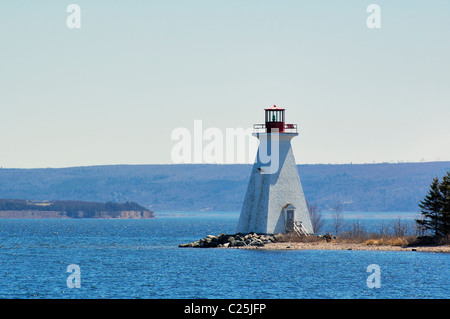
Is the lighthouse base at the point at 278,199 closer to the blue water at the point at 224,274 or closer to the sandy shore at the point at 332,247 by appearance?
the sandy shore at the point at 332,247

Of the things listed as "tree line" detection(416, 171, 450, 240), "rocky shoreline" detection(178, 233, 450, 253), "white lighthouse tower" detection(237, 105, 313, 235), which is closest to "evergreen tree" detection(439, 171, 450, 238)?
"tree line" detection(416, 171, 450, 240)

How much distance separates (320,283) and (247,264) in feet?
32.6

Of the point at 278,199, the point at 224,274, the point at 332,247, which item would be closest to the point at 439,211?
the point at 332,247

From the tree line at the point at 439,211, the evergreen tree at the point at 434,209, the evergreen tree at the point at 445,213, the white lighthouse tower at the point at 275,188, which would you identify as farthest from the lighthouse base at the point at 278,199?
the evergreen tree at the point at 445,213

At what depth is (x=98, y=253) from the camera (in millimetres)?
68438

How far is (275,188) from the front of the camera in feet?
210

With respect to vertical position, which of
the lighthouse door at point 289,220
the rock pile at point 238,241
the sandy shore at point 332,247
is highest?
the lighthouse door at point 289,220

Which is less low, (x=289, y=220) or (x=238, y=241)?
(x=289, y=220)

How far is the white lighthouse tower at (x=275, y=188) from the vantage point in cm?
6397

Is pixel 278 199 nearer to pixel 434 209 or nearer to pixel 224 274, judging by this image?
pixel 434 209

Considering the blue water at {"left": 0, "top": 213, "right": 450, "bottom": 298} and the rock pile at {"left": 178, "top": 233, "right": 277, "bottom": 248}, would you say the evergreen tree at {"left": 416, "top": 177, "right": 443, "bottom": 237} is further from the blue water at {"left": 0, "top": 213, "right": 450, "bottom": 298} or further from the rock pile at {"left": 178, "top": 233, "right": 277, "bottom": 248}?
the rock pile at {"left": 178, "top": 233, "right": 277, "bottom": 248}
